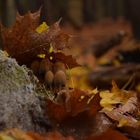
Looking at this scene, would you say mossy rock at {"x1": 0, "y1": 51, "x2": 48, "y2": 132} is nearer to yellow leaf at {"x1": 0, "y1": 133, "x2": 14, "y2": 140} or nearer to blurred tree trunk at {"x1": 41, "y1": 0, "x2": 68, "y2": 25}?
yellow leaf at {"x1": 0, "y1": 133, "x2": 14, "y2": 140}

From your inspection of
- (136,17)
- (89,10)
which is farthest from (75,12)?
(136,17)

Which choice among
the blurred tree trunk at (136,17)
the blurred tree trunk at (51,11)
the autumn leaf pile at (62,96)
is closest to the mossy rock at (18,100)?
the autumn leaf pile at (62,96)

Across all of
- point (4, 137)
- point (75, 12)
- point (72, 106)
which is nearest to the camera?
point (4, 137)

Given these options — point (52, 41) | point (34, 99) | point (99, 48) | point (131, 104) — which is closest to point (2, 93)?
point (34, 99)

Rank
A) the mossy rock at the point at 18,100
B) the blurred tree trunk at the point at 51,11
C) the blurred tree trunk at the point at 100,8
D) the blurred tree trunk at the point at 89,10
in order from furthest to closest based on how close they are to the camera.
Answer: the blurred tree trunk at the point at 100,8, the blurred tree trunk at the point at 89,10, the blurred tree trunk at the point at 51,11, the mossy rock at the point at 18,100

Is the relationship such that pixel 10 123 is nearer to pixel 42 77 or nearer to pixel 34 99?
pixel 34 99

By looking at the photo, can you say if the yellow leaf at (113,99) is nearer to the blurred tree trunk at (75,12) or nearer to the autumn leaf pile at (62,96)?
the autumn leaf pile at (62,96)

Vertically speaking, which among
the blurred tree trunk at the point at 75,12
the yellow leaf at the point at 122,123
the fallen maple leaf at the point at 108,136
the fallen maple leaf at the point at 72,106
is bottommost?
the fallen maple leaf at the point at 108,136

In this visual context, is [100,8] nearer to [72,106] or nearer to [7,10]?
[7,10]
